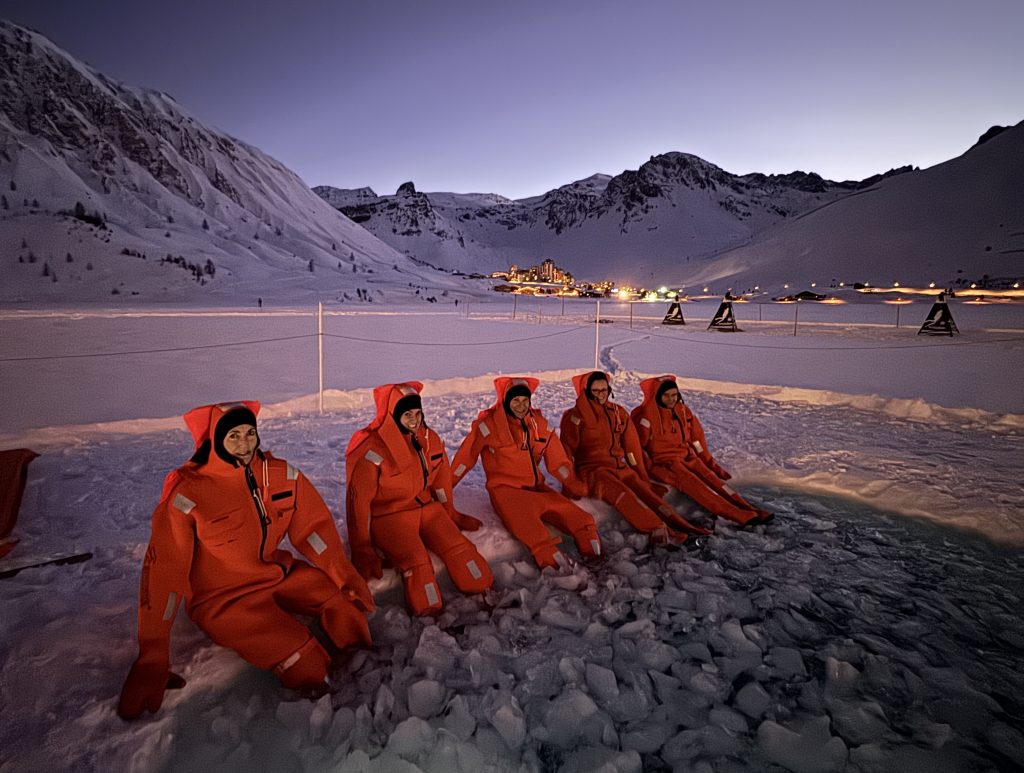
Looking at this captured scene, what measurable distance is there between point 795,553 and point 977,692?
54.2 inches

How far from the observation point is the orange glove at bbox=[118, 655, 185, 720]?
2.24m

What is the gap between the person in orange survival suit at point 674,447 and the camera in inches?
183

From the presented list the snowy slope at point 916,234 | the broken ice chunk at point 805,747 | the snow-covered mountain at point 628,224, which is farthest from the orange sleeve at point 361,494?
the snow-covered mountain at point 628,224

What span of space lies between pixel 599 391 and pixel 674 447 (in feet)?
3.05

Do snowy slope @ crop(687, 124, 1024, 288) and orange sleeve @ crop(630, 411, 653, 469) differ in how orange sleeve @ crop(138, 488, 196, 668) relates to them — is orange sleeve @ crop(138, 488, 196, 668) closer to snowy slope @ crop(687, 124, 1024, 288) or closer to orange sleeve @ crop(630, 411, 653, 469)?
orange sleeve @ crop(630, 411, 653, 469)

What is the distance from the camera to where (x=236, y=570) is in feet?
8.48

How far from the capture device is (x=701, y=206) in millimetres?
160125

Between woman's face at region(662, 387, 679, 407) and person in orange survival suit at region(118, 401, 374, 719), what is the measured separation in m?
3.11

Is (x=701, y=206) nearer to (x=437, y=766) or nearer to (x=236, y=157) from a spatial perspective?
(x=236, y=157)

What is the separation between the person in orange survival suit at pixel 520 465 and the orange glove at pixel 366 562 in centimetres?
86

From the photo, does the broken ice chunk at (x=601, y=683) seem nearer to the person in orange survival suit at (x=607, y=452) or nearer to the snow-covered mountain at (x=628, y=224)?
the person in orange survival suit at (x=607, y=452)

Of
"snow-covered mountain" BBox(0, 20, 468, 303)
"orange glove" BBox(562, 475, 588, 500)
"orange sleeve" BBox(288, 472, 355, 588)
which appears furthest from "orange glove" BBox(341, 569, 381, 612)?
"snow-covered mountain" BBox(0, 20, 468, 303)

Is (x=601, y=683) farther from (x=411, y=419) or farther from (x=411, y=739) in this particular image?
(x=411, y=419)

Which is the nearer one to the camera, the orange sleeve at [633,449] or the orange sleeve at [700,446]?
the orange sleeve at [633,449]
